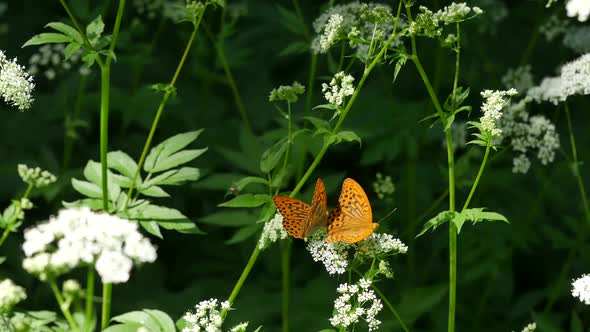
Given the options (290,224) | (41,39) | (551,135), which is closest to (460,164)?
(551,135)

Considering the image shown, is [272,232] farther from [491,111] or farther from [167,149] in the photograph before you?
[491,111]

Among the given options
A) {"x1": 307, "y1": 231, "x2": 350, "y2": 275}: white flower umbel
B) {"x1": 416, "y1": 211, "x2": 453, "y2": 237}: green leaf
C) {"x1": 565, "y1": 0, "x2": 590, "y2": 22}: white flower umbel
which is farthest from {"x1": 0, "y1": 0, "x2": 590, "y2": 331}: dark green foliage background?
{"x1": 565, "y1": 0, "x2": 590, "y2": 22}: white flower umbel

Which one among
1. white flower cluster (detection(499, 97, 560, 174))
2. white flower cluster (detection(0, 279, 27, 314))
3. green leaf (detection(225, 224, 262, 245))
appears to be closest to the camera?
white flower cluster (detection(0, 279, 27, 314))

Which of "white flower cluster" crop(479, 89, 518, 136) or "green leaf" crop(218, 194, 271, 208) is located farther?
"green leaf" crop(218, 194, 271, 208)

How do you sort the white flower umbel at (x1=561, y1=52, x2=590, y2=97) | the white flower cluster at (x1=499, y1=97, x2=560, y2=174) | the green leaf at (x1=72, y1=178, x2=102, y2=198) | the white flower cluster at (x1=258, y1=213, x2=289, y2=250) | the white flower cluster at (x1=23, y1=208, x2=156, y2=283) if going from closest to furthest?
the white flower cluster at (x1=23, y1=208, x2=156, y2=283)
the white flower cluster at (x1=258, y1=213, x2=289, y2=250)
the green leaf at (x1=72, y1=178, x2=102, y2=198)
the white flower umbel at (x1=561, y1=52, x2=590, y2=97)
the white flower cluster at (x1=499, y1=97, x2=560, y2=174)

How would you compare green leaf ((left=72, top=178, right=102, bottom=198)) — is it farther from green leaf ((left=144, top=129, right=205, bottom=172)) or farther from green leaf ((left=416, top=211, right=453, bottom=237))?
green leaf ((left=416, top=211, right=453, bottom=237))
